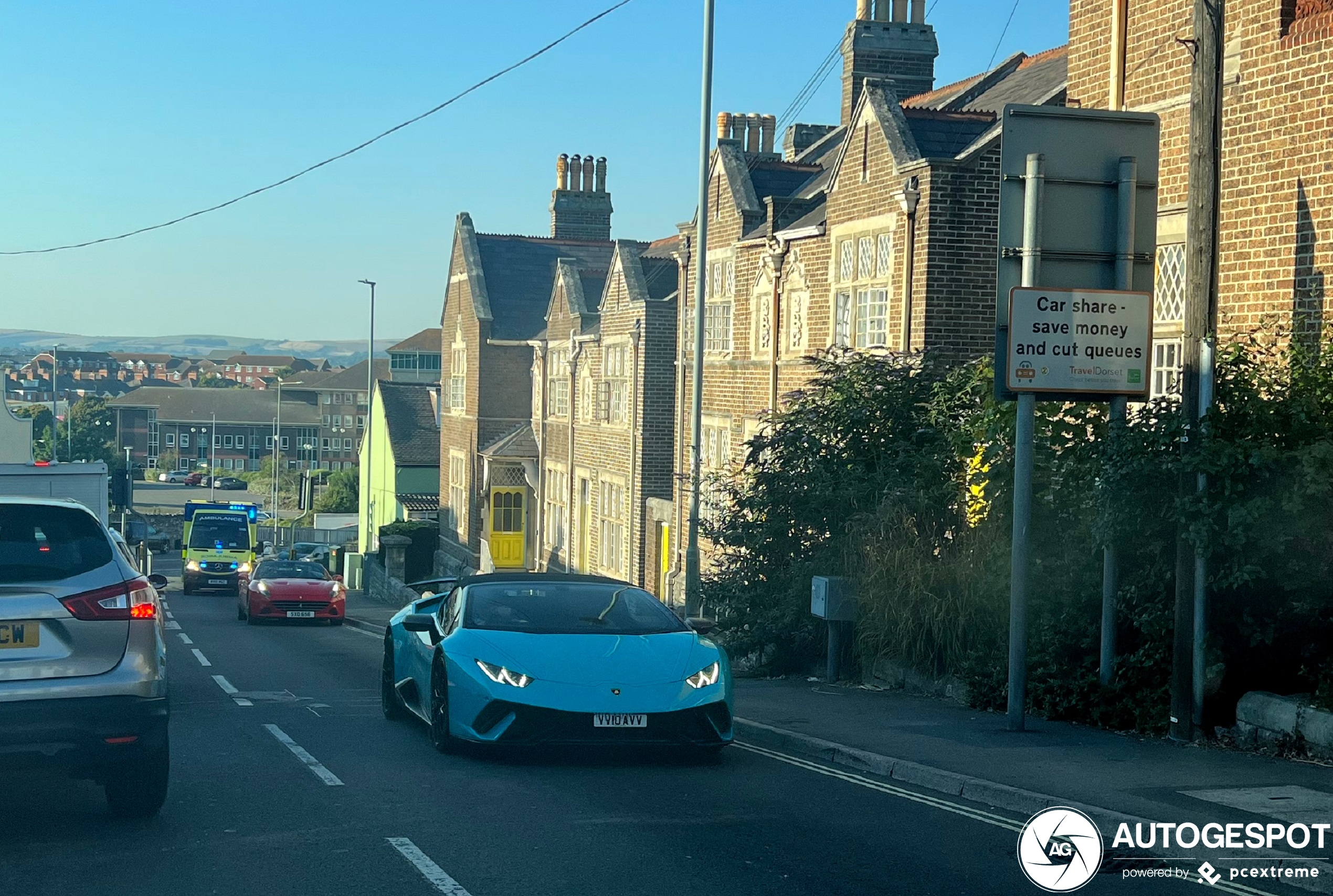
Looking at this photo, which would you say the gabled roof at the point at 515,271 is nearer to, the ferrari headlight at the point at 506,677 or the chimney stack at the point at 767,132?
the chimney stack at the point at 767,132

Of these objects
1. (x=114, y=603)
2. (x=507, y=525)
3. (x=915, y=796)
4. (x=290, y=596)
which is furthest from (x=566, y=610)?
(x=507, y=525)

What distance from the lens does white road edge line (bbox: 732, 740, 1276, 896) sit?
6.64 meters

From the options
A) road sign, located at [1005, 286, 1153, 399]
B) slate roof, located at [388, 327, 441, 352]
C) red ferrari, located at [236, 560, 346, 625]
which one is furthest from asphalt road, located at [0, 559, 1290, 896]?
slate roof, located at [388, 327, 441, 352]

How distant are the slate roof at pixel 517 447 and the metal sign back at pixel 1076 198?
104 feet

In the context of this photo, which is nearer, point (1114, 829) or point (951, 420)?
point (1114, 829)

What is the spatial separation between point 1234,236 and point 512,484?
30.9 meters

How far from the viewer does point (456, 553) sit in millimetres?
47500

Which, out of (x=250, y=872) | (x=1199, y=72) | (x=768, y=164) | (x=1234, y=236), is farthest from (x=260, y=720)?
(x=768, y=164)

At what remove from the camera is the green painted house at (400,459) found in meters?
57.8

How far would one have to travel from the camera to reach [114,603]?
7359 mm

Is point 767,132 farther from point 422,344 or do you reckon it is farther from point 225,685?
point 422,344

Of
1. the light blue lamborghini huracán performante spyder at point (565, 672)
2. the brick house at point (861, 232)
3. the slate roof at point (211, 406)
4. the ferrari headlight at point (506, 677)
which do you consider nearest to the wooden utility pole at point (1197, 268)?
the light blue lamborghini huracán performante spyder at point (565, 672)

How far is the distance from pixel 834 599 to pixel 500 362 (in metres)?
31.3

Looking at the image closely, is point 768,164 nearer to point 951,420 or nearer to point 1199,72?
point 951,420
